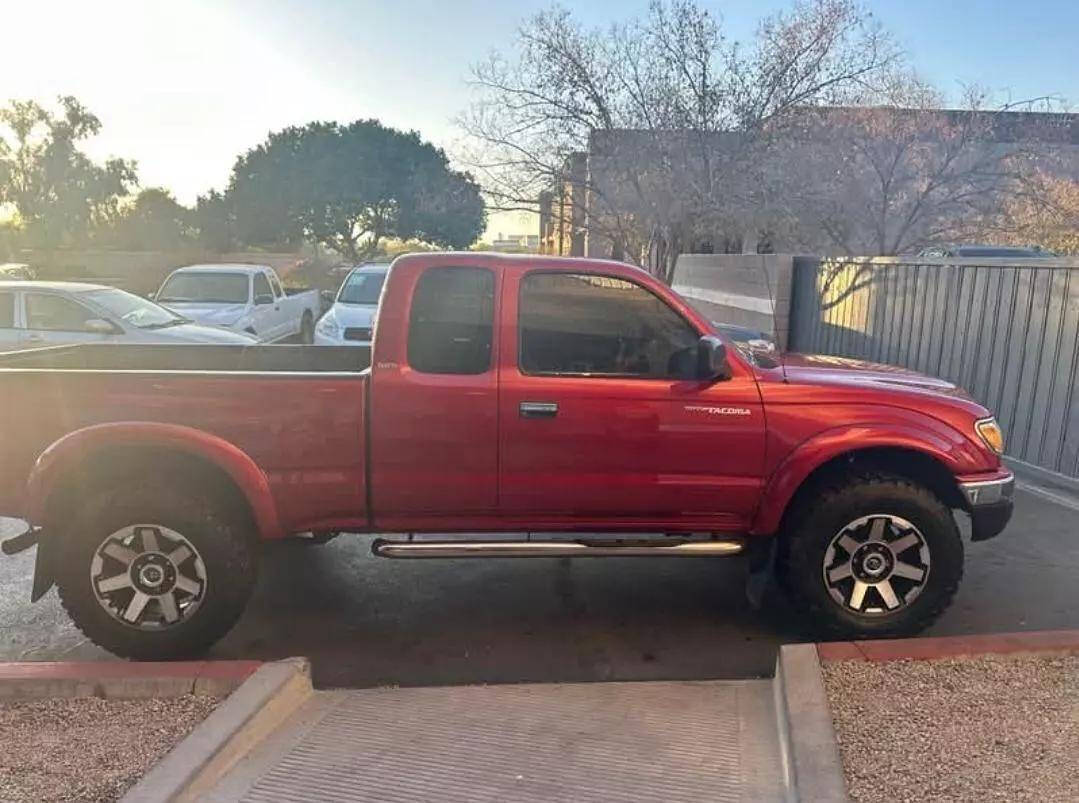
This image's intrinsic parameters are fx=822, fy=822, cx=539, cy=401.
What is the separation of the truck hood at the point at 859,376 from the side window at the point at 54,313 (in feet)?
26.7

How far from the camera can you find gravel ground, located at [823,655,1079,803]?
2.87 metres

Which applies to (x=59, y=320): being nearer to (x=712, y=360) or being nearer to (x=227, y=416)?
(x=227, y=416)

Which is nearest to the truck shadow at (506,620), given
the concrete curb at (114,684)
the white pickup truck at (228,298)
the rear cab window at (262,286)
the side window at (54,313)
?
the concrete curb at (114,684)

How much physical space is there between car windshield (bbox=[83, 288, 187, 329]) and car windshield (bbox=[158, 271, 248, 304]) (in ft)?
9.45

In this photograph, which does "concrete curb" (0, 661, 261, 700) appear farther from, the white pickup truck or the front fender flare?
the white pickup truck

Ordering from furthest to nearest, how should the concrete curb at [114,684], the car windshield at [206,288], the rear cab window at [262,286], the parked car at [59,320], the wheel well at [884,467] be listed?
1. the rear cab window at [262,286]
2. the car windshield at [206,288]
3. the parked car at [59,320]
4. the wheel well at [884,467]
5. the concrete curb at [114,684]

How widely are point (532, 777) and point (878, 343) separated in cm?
810

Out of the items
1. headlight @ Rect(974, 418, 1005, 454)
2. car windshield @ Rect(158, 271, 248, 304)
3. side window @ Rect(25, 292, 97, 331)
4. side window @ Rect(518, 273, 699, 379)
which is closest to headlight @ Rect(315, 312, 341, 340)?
car windshield @ Rect(158, 271, 248, 304)

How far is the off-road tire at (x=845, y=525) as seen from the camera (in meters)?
4.14

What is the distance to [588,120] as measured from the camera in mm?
13516

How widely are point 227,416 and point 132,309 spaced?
699 cm

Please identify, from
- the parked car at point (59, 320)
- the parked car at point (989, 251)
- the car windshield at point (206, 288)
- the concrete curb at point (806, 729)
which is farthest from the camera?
the parked car at point (989, 251)

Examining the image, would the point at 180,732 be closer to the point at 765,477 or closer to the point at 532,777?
the point at 532,777

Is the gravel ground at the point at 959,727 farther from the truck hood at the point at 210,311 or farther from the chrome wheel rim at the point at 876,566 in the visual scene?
the truck hood at the point at 210,311
